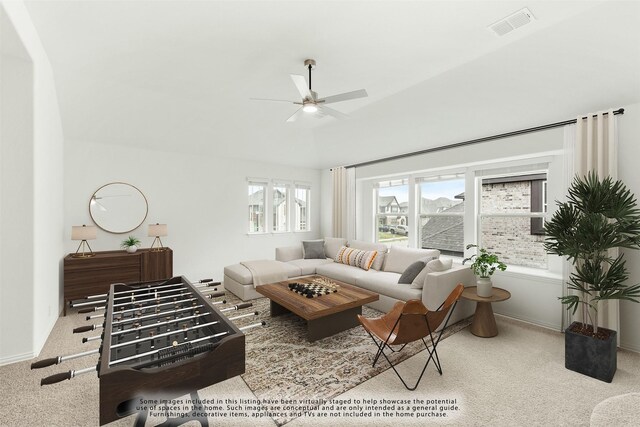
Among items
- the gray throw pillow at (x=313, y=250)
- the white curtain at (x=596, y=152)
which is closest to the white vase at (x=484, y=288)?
the white curtain at (x=596, y=152)

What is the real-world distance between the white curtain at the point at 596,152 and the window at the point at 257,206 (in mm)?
5060

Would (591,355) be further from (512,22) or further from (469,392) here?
(512,22)

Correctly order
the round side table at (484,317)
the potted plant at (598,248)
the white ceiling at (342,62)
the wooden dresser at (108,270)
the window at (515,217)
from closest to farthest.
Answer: the white ceiling at (342,62), the potted plant at (598,248), the round side table at (484,317), the wooden dresser at (108,270), the window at (515,217)

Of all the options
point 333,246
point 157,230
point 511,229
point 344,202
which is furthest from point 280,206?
point 511,229

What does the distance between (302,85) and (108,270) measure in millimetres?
3662

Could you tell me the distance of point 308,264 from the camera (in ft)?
17.1

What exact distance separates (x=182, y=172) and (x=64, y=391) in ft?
12.3

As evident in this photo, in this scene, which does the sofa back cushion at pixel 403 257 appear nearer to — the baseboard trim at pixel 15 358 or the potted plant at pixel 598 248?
the potted plant at pixel 598 248

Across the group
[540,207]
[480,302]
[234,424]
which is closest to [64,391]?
[234,424]

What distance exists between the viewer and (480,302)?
3.33m

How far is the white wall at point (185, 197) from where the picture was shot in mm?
4414

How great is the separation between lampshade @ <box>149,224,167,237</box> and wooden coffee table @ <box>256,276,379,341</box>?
216cm

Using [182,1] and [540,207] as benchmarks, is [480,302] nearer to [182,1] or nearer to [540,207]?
[540,207]

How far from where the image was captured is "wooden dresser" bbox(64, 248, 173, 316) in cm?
375
